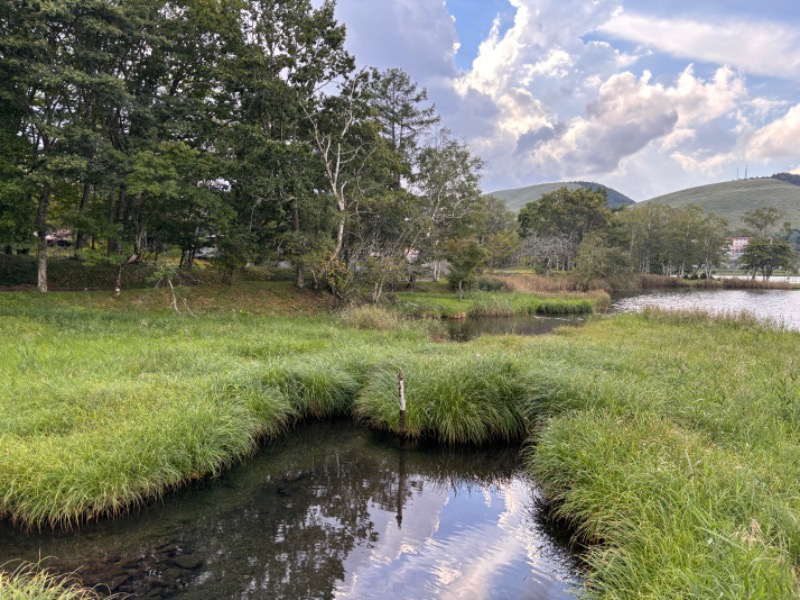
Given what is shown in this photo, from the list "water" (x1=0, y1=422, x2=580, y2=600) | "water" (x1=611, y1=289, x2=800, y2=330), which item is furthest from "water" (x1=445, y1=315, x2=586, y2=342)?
"water" (x1=0, y1=422, x2=580, y2=600)

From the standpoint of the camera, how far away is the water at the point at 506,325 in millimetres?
24828

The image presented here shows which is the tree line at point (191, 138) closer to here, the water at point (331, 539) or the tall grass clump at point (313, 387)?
the tall grass clump at point (313, 387)

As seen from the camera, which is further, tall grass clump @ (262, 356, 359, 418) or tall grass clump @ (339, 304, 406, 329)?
tall grass clump @ (339, 304, 406, 329)

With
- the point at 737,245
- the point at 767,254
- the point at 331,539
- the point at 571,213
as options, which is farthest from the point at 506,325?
the point at 737,245

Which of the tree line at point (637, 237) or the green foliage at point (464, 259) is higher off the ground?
the tree line at point (637, 237)

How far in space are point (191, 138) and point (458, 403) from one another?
83.3ft

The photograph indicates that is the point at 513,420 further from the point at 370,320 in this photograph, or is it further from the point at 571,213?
the point at 571,213

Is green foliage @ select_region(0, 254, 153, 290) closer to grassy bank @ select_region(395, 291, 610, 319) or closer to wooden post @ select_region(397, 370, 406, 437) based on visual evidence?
grassy bank @ select_region(395, 291, 610, 319)

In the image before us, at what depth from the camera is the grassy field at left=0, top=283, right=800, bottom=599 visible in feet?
15.4

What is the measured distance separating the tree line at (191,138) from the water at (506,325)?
5559mm

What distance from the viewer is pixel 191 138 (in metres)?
27.6

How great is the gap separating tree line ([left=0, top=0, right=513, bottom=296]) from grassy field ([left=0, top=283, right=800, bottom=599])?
836cm

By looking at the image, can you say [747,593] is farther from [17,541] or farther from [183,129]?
[183,129]

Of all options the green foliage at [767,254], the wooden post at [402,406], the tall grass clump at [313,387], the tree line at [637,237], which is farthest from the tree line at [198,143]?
the green foliage at [767,254]
